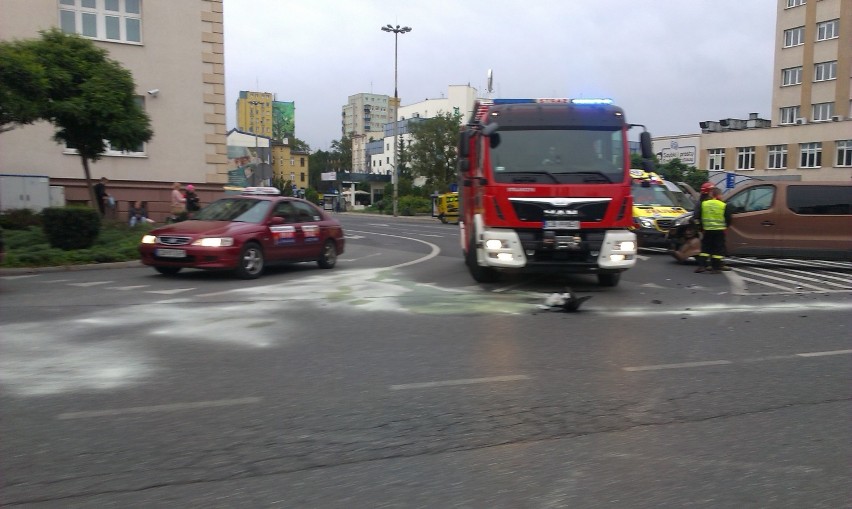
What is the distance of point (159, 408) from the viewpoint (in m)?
5.12

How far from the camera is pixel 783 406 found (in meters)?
5.44

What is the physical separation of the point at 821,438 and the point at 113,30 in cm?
2442

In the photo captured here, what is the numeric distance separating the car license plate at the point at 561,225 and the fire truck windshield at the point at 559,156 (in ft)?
2.13

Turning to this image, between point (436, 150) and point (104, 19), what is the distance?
133 feet

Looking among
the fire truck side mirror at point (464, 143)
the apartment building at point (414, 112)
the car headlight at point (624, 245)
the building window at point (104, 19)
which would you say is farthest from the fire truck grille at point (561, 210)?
the apartment building at point (414, 112)

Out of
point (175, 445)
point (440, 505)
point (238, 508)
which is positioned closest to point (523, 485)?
point (440, 505)

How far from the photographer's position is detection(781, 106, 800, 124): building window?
188 feet

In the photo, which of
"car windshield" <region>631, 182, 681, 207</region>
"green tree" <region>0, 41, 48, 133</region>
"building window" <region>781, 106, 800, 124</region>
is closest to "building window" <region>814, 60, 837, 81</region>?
"building window" <region>781, 106, 800, 124</region>

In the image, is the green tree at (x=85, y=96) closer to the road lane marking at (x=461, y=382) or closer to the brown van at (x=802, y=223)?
the road lane marking at (x=461, y=382)

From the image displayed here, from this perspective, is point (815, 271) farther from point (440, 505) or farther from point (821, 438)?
point (440, 505)

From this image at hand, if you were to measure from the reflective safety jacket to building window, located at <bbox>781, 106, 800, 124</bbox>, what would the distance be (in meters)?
49.1

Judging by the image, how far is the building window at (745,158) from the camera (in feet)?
194

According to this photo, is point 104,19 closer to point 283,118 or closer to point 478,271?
point 478,271

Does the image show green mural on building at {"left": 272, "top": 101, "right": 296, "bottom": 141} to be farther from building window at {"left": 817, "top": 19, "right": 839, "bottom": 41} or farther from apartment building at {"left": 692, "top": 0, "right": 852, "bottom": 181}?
building window at {"left": 817, "top": 19, "right": 839, "bottom": 41}
